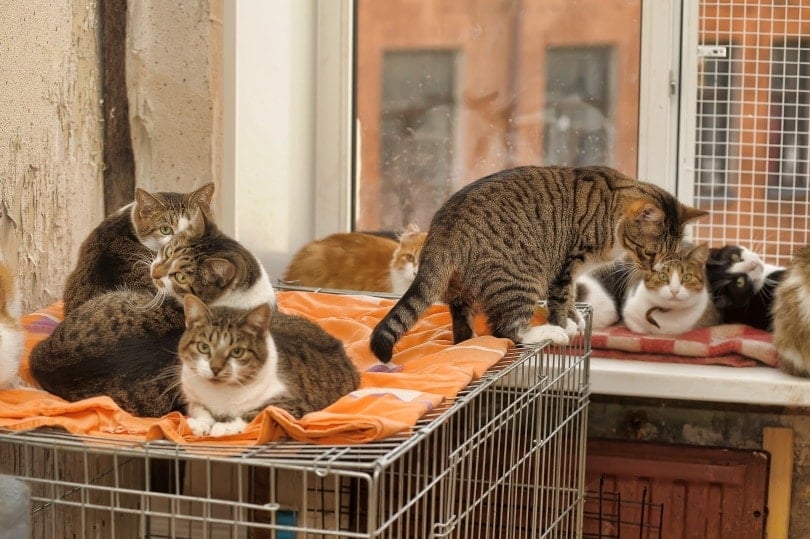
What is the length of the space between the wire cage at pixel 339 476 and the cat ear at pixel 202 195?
0.47m

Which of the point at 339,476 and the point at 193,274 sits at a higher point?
the point at 193,274

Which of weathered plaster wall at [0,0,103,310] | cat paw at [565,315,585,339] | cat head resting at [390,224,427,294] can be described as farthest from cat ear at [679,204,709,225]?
weathered plaster wall at [0,0,103,310]

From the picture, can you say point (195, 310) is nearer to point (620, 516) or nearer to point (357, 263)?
point (357, 263)

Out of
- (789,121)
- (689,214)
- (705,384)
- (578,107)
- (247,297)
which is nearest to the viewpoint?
(247,297)

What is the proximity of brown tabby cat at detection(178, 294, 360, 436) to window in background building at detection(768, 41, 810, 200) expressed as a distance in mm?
1523

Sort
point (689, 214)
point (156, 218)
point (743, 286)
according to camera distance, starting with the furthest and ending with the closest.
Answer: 1. point (743, 286)
2. point (689, 214)
3. point (156, 218)

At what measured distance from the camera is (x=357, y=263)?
2.61 metres

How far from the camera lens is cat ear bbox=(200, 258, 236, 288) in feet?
5.67

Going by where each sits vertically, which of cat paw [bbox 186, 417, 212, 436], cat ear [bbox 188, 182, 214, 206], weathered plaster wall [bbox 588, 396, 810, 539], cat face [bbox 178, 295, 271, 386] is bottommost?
weathered plaster wall [bbox 588, 396, 810, 539]

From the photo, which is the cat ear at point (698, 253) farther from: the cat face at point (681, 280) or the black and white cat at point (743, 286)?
the black and white cat at point (743, 286)

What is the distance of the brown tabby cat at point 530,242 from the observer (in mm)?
1993

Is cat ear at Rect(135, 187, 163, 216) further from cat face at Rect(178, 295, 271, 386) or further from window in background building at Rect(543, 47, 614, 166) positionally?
window in background building at Rect(543, 47, 614, 166)

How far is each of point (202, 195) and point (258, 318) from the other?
57 cm

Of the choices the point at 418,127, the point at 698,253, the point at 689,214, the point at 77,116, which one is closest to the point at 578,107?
the point at 418,127
